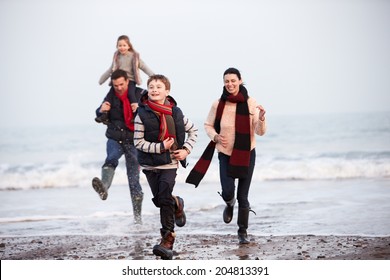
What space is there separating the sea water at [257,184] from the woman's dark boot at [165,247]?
165cm

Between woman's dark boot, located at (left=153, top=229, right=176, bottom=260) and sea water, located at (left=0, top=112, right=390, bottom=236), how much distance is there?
5.40 feet

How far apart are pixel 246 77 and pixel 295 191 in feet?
16.1

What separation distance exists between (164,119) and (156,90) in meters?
0.24

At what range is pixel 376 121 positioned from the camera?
22.3 meters

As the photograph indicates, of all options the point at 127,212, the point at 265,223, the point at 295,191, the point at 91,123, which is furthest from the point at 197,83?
the point at 91,123

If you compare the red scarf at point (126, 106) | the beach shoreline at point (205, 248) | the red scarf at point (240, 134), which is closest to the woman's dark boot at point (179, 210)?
the beach shoreline at point (205, 248)

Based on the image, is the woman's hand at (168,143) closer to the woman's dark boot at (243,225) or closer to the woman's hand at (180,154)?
the woman's hand at (180,154)

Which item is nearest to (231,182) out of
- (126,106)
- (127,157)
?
(126,106)

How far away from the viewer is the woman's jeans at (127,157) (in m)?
7.79

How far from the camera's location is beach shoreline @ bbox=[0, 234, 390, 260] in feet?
19.4

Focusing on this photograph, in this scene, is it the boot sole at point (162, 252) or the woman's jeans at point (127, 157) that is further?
the woman's jeans at point (127, 157)

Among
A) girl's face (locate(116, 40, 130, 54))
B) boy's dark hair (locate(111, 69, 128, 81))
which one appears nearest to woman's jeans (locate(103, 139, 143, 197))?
boy's dark hair (locate(111, 69, 128, 81))

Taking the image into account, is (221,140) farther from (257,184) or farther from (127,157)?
(257,184)

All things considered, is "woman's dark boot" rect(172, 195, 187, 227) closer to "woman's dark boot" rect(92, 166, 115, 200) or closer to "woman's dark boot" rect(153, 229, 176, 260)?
"woman's dark boot" rect(153, 229, 176, 260)
